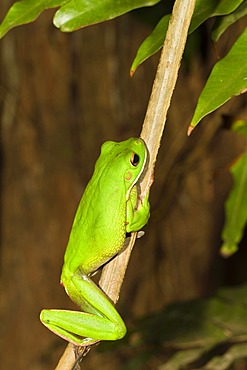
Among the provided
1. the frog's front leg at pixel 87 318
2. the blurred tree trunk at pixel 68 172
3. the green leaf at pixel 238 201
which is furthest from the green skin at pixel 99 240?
the blurred tree trunk at pixel 68 172

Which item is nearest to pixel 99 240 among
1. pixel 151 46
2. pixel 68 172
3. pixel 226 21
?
pixel 151 46

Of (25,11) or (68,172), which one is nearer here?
(25,11)

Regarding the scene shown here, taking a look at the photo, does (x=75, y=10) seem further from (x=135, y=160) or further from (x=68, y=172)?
(x=68, y=172)

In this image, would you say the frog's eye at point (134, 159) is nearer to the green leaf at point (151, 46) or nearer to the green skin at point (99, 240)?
the green skin at point (99, 240)

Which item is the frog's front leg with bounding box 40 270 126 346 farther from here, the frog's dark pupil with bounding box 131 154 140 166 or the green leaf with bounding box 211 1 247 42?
the green leaf with bounding box 211 1 247 42

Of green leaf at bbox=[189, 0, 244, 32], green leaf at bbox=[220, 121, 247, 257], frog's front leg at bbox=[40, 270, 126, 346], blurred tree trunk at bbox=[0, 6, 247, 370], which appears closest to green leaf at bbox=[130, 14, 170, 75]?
green leaf at bbox=[189, 0, 244, 32]
